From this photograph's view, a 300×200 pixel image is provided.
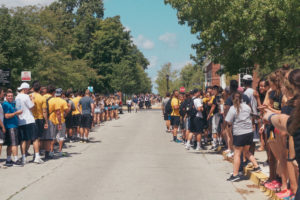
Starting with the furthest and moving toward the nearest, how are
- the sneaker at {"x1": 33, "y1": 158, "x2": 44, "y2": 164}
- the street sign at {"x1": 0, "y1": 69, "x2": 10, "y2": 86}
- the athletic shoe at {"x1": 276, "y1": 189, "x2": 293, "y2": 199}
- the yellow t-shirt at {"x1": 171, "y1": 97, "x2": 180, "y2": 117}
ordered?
the street sign at {"x1": 0, "y1": 69, "x2": 10, "y2": 86}
the yellow t-shirt at {"x1": 171, "y1": 97, "x2": 180, "y2": 117}
the sneaker at {"x1": 33, "y1": 158, "x2": 44, "y2": 164}
the athletic shoe at {"x1": 276, "y1": 189, "x2": 293, "y2": 199}

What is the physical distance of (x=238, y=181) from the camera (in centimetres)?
884

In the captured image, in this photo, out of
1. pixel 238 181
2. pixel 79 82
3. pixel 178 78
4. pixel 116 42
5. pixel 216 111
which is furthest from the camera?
pixel 178 78

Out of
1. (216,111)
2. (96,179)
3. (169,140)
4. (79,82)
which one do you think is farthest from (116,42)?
(96,179)

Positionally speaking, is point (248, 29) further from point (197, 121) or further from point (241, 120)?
point (241, 120)

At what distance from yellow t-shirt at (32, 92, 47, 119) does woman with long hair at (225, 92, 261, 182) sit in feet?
16.6

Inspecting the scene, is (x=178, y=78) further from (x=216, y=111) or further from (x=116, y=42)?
(x=216, y=111)

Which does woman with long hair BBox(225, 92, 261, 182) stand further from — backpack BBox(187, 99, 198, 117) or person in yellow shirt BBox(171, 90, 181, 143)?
person in yellow shirt BBox(171, 90, 181, 143)

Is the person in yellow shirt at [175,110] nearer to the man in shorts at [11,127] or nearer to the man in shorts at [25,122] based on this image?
the man in shorts at [25,122]

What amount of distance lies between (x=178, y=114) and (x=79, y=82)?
38.8m

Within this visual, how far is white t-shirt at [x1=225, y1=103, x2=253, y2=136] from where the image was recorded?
8.59 meters

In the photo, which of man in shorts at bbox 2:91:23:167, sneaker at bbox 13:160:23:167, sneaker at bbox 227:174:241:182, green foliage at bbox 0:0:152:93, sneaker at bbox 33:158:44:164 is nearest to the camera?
sneaker at bbox 227:174:241:182

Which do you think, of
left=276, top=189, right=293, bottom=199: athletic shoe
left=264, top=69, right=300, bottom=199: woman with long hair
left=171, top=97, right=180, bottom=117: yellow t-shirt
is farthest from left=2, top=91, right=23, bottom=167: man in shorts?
left=264, top=69, right=300, bottom=199: woman with long hair

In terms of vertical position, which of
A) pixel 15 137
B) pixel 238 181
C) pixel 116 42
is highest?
pixel 116 42

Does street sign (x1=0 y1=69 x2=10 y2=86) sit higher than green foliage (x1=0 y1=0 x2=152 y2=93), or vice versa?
green foliage (x1=0 y1=0 x2=152 y2=93)
